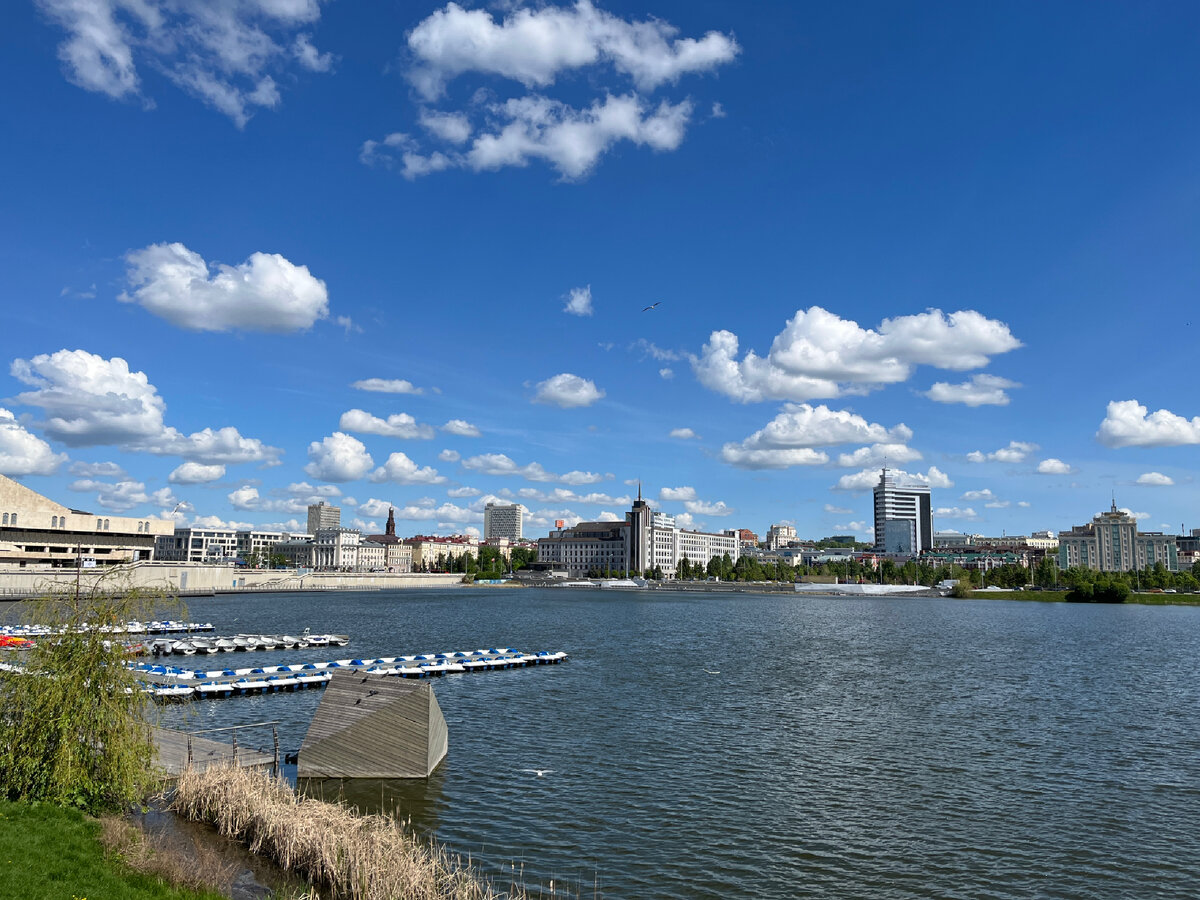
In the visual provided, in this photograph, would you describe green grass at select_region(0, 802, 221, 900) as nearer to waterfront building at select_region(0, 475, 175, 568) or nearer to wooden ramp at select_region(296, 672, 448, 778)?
wooden ramp at select_region(296, 672, 448, 778)


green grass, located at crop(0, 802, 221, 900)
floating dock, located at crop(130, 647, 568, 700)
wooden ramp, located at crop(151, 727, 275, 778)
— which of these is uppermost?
green grass, located at crop(0, 802, 221, 900)

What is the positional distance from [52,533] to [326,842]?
194503 millimetres

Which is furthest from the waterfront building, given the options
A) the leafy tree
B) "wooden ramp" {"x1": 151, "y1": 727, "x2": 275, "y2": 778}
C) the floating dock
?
the leafy tree

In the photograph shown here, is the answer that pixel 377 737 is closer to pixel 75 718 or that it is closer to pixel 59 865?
pixel 75 718

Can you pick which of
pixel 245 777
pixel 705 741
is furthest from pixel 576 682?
pixel 245 777

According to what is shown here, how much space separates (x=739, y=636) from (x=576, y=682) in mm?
50453

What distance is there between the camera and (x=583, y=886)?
25375 mm

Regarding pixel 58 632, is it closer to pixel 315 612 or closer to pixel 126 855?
pixel 126 855

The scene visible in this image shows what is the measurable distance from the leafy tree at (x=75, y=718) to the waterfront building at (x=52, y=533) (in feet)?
559

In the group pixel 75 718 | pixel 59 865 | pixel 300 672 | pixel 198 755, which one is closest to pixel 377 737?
pixel 198 755

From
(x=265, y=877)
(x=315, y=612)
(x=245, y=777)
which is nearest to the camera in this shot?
(x=265, y=877)

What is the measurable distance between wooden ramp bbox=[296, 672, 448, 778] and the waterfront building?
163677 millimetres

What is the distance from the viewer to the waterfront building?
174 metres

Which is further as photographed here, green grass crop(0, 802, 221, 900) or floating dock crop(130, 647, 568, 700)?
floating dock crop(130, 647, 568, 700)
